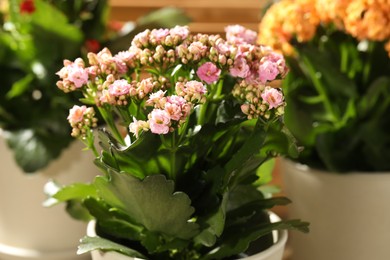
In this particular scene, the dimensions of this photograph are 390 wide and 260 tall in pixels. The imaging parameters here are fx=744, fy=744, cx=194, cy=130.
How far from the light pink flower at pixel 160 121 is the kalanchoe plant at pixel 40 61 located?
44 cm

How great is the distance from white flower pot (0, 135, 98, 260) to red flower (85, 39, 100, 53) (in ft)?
0.49

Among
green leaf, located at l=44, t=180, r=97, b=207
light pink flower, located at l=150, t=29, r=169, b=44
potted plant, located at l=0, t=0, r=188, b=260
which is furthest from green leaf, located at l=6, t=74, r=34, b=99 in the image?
light pink flower, located at l=150, t=29, r=169, b=44

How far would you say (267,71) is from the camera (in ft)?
2.10

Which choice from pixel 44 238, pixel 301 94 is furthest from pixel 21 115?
pixel 301 94

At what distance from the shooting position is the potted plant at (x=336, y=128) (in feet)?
2.88

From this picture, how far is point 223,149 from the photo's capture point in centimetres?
69

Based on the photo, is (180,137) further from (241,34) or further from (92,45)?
(92,45)

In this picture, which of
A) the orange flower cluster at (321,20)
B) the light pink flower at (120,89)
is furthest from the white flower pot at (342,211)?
the light pink flower at (120,89)

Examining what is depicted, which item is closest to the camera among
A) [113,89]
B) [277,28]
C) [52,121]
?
[113,89]

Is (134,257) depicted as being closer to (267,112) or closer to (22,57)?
(267,112)

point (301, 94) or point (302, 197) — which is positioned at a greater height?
point (301, 94)

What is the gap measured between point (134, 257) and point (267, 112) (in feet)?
0.59

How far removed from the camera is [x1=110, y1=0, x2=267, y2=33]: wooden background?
1.36m

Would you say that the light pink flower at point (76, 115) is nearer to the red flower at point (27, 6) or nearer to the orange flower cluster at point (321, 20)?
the orange flower cluster at point (321, 20)
